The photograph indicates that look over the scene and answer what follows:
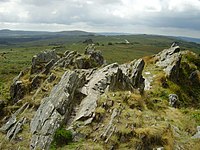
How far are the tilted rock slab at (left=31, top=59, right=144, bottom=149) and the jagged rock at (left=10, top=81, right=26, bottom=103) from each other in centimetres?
623

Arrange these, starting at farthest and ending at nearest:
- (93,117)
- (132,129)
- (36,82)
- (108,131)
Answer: (36,82) < (93,117) < (132,129) < (108,131)

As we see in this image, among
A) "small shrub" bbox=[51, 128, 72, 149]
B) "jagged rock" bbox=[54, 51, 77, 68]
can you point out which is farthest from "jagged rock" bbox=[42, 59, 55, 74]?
"small shrub" bbox=[51, 128, 72, 149]

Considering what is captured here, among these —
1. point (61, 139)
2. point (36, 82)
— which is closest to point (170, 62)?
point (36, 82)

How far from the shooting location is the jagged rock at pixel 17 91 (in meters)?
28.0

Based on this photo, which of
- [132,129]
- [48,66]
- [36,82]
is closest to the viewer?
[132,129]

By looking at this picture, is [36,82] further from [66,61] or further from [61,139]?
[61,139]

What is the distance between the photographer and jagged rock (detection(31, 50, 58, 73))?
1313 inches

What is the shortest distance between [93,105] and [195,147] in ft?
21.7

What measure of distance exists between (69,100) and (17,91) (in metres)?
10.1

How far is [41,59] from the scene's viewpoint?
34969mm

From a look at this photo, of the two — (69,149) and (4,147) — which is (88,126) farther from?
(4,147)

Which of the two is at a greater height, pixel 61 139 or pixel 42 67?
pixel 42 67

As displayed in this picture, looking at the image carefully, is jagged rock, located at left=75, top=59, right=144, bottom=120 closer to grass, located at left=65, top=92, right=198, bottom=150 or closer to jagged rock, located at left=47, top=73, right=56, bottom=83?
grass, located at left=65, top=92, right=198, bottom=150

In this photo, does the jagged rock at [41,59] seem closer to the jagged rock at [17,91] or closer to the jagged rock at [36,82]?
the jagged rock at [36,82]
